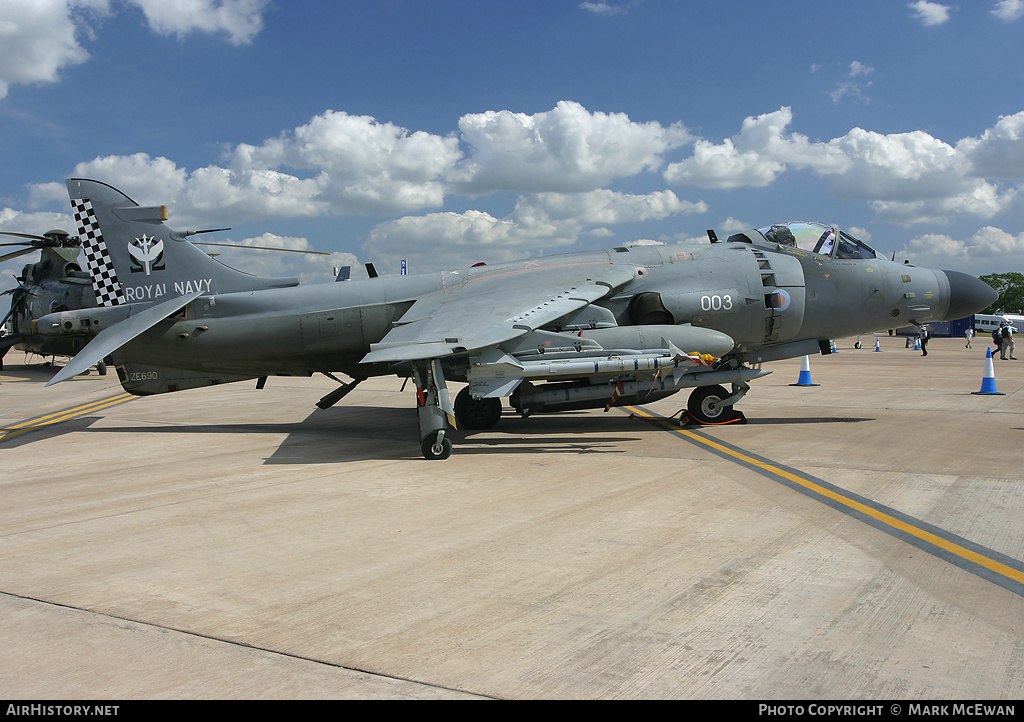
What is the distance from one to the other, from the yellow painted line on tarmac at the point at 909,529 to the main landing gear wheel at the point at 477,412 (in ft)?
14.8

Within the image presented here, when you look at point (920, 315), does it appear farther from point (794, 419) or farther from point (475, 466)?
point (475, 466)

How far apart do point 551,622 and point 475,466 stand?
5.00 metres

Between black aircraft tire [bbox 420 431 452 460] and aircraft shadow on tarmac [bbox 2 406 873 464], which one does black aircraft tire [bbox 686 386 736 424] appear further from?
black aircraft tire [bbox 420 431 452 460]

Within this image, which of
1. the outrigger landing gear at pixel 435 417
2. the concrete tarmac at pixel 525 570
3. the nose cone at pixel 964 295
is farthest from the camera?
the nose cone at pixel 964 295

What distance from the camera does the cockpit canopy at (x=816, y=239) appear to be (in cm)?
1268

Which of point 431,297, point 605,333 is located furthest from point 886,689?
point 431,297

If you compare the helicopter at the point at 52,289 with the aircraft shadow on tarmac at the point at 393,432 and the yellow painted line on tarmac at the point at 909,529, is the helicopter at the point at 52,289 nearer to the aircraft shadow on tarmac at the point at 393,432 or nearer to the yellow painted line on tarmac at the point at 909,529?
the aircraft shadow on tarmac at the point at 393,432

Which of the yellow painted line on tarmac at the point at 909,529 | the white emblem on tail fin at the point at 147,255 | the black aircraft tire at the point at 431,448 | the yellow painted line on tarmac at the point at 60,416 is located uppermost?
the white emblem on tail fin at the point at 147,255

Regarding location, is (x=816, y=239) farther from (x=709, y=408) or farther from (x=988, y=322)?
(x=988, y=322)

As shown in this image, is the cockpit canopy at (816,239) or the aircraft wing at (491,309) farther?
the cockpit canopy at (816,239)

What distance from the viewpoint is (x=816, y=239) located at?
12711 millimetres

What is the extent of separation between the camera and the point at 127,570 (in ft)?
16.5

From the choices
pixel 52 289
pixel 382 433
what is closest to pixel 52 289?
pixel 52 289

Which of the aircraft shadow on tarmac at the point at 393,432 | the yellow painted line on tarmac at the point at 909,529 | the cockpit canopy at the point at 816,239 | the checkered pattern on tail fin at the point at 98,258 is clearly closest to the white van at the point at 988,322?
the cockpit canopy at the point at 816,239
